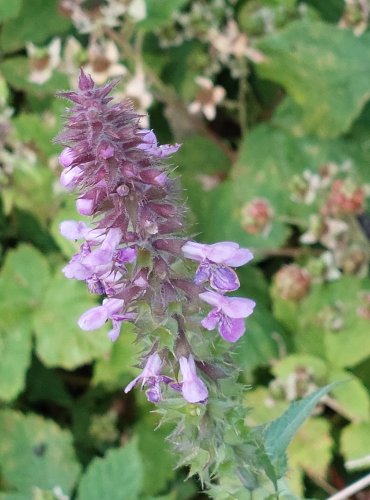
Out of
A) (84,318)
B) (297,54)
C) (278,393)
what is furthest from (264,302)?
(84,318)

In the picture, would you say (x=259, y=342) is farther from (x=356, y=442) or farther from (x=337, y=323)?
(x=356, y=442)

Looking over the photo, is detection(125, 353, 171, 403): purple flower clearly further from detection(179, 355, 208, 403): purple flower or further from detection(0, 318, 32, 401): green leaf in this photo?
detection(0, 318, 32, 401): green leaf

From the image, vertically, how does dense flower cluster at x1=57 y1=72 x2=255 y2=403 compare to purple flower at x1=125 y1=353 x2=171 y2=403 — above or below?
above

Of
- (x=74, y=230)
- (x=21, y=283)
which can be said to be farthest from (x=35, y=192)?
(x=74, y=230)

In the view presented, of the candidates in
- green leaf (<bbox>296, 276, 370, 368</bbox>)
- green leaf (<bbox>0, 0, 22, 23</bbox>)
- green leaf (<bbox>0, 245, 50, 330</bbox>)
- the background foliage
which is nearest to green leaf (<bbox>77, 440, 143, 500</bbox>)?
the background foliage

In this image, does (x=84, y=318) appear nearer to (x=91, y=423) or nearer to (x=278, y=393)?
(x=278, y=393)
